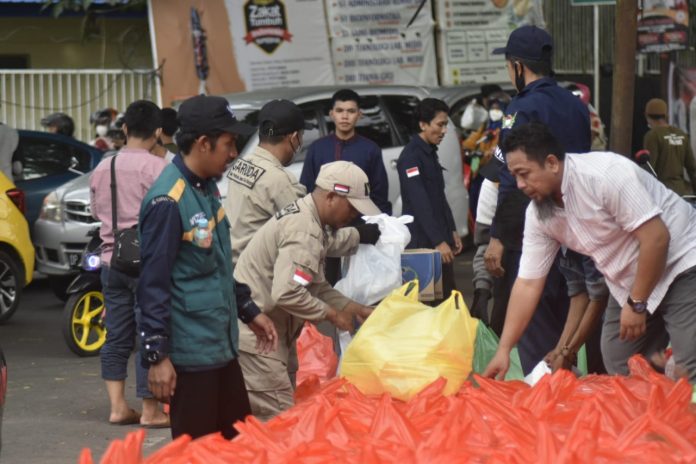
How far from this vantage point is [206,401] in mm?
5012

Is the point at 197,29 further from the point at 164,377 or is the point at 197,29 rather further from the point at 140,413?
the point at 164,377

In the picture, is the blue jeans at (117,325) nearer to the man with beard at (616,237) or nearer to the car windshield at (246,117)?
the man with beard at (616,237)

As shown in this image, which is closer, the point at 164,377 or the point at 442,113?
the point at 164,377

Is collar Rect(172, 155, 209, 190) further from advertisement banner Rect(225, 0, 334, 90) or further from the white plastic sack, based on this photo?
advertisement banner Rect(225, 0, 334, 90)

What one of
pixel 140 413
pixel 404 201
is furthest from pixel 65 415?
pixel 404 201

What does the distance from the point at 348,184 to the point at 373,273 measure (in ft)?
4.39

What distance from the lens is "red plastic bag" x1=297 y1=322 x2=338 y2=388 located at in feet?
24.7

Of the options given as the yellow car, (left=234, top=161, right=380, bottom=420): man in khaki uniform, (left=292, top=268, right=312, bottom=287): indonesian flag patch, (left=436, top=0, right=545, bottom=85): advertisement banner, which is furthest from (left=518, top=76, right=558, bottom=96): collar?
(left=436, top=0, right=545, bottom=85): advertisement banner

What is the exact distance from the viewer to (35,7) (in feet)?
60.5

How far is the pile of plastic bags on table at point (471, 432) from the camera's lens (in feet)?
13.5

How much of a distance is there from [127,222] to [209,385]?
2.84m

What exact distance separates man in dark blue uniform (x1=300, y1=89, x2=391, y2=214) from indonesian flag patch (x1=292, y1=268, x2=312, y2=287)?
3680 mm

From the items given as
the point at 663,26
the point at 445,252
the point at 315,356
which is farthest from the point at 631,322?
the point at 663,26

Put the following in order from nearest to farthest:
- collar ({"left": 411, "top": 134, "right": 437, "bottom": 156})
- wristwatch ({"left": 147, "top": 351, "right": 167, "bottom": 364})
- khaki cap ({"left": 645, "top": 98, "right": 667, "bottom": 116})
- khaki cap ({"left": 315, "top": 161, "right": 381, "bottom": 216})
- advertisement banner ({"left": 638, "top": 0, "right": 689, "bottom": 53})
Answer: wristwatch ({"left": 147, "top": 351, "right": 167, "bottom": 364})
khaki cap ({"left": 315, "top": 161, "right": 381, "bottom": 216})
collar ({"left": 411, "top": 134, "right": 437, "bottom": 156})
khaki cap ({"left": 645, "top": 98, "right": 667, "bottom": 116})
advertisement banner ({"left": 638, "top": 0, "right": 689, "bottom": 53})
